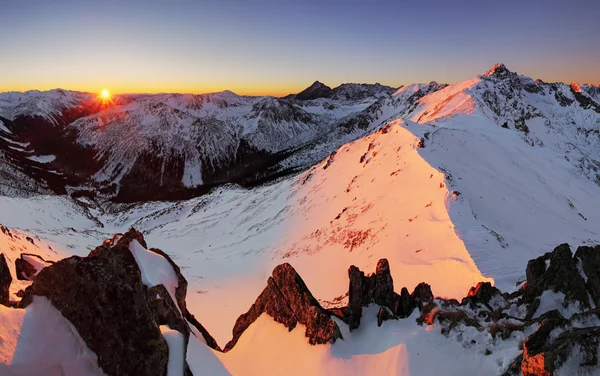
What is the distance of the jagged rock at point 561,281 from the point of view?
17.3m

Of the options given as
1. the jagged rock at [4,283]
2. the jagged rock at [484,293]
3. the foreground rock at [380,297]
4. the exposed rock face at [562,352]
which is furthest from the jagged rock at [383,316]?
the jagged rock at [4,283]

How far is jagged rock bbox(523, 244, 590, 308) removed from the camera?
17344 mm

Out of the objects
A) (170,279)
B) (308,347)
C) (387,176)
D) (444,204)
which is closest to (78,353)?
(170,279)

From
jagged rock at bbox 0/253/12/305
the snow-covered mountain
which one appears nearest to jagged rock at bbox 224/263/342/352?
the snow-covered mountain

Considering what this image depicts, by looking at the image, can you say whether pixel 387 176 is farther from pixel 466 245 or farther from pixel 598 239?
pixel 466 245

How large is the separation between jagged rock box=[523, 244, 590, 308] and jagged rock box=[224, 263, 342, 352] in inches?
429

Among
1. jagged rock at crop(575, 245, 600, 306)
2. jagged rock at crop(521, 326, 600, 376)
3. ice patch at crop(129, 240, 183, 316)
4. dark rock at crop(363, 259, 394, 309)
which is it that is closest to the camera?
jagged rock at crop(521, 326, 600, 376)

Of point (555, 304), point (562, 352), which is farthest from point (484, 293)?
point (562, 352)

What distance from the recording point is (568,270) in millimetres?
17891

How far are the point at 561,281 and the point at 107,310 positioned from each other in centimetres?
2100

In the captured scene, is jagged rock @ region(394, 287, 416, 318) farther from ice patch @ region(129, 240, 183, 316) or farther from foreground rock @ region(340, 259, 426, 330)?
ice patch @ region(129, 240, 183, 316)

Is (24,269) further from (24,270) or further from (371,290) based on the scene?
(371,290)

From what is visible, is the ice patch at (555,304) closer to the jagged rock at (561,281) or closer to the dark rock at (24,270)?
the jagged rock at (561,281)

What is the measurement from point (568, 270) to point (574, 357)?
8.70m
